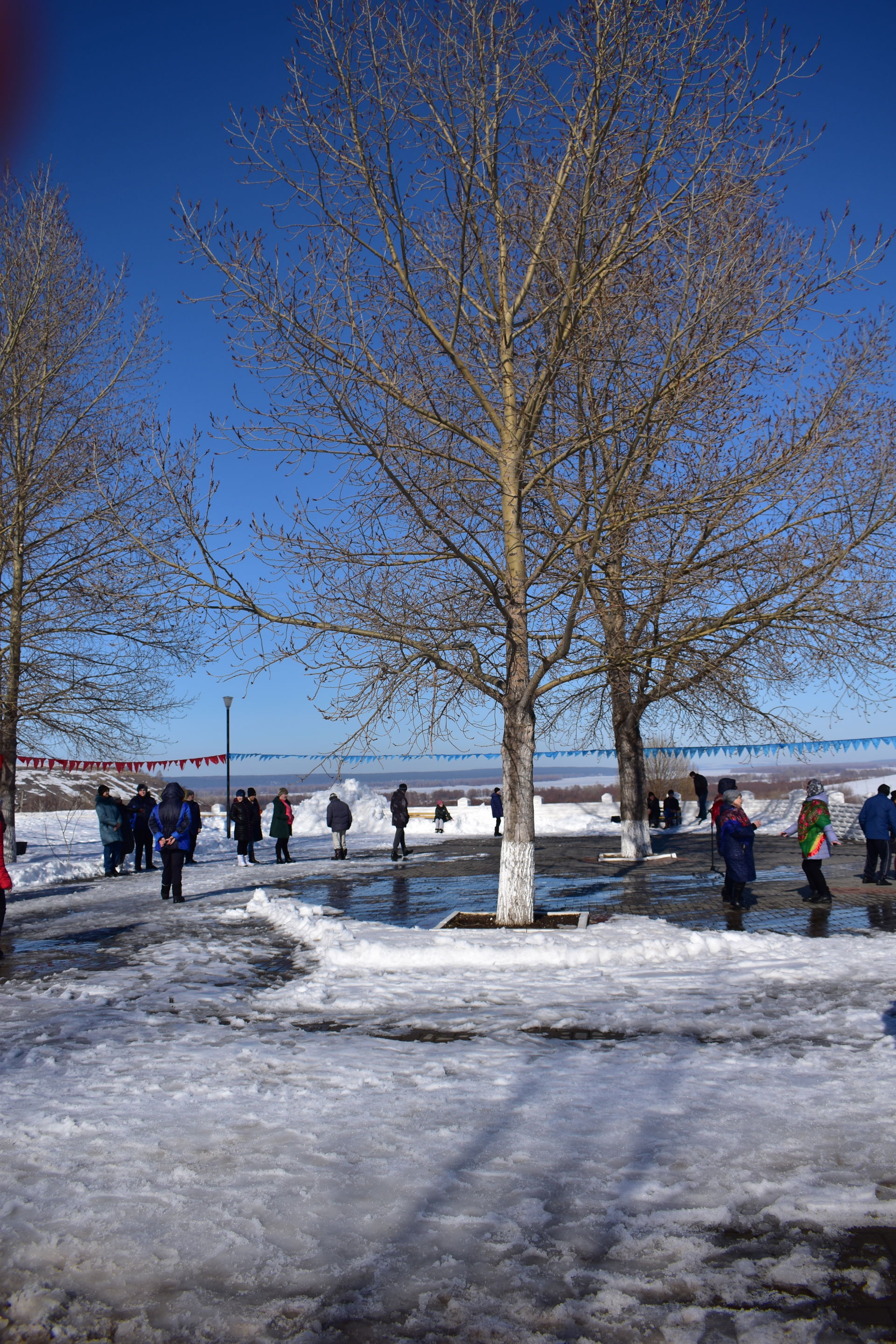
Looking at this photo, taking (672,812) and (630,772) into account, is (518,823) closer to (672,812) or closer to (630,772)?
(630,772)

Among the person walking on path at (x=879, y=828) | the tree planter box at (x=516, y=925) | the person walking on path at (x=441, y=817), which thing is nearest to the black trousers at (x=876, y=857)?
the person walking on path at (x=879, y=828)

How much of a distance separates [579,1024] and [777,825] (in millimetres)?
27199

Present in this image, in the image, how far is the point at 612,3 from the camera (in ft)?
26.8

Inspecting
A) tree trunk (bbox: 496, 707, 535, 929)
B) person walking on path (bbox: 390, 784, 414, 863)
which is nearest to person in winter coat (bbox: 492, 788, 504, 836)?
person walking on path (bbox: 390, 784, 414, 863)

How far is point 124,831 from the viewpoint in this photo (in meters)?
19.5

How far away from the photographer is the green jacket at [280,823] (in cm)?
2166

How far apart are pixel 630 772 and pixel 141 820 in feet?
35.8

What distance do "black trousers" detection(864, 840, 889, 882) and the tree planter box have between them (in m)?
5.98

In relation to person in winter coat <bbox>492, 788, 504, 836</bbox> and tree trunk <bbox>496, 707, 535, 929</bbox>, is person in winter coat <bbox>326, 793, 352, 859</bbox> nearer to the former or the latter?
person in winter coat <bbox>492, 788, 504, 836</bbox>

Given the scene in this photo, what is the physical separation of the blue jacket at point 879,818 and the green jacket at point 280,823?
41.8 feet

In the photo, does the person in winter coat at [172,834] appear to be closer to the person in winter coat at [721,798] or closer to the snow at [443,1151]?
the snow at [443,1151]

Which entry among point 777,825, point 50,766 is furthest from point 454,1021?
point 777,825

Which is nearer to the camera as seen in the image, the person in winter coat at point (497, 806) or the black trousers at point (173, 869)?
the black trousers at point (173, 869)

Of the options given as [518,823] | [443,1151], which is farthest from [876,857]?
[443,1151]
